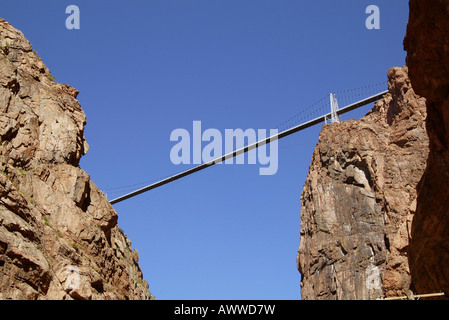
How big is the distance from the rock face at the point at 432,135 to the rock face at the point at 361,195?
24.8 meters

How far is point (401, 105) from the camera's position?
6181 centimetres

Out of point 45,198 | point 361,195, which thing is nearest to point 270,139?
point 361,195

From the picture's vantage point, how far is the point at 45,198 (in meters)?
27.3

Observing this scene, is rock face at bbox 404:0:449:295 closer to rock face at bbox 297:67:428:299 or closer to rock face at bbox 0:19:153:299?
rock face at bbox 0:19:153:299

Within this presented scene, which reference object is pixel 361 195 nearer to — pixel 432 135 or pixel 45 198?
pixel 432 135

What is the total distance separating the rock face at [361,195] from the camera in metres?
54.3

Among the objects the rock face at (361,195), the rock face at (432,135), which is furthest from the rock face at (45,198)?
the rock face at (361,195)

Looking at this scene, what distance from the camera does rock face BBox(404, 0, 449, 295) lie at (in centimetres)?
2009

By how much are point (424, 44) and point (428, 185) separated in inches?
276

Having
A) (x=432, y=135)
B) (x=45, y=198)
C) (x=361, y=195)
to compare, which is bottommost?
(x=45, y=198)

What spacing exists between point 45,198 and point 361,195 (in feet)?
133

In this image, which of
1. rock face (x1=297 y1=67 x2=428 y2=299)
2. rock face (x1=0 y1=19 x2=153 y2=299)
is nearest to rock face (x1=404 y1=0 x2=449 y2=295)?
rock face (x1=0 y1=19 x2=153 y2=299)
